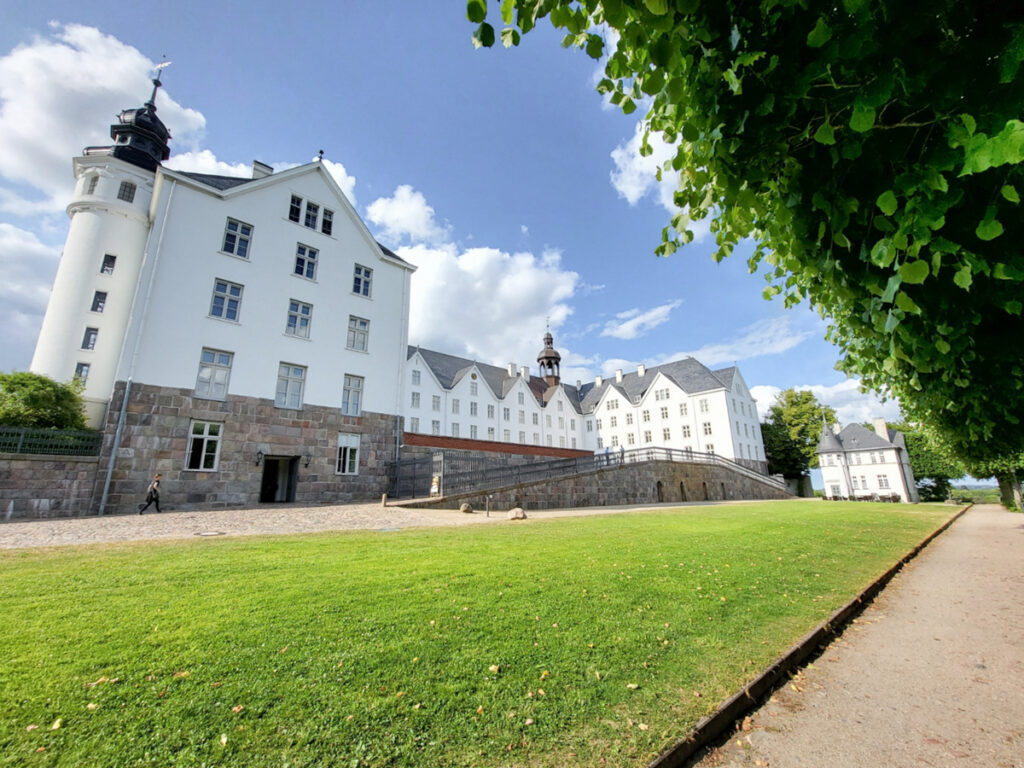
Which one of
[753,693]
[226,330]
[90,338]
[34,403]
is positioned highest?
[90,338]

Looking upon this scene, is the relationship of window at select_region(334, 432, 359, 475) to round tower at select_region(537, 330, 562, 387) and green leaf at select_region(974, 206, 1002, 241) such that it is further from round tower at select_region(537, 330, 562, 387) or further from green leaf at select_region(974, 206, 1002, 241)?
round tower at select_region(537, 330, 562, 387)

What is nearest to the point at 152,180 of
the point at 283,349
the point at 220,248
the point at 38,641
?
the point at 220,248

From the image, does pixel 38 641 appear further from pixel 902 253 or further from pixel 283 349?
pixel 283 349

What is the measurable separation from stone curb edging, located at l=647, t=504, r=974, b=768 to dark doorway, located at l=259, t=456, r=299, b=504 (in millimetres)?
21147

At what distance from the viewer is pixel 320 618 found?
14.8ft

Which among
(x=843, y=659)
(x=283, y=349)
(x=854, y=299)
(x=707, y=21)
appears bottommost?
(x=843, y=659)

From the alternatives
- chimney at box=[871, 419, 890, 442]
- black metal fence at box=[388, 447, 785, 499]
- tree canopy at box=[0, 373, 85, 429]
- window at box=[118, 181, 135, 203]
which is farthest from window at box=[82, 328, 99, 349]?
chimney at box=[871, 419, 890, 442]

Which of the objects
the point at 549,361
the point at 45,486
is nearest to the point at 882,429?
the point at 549,361

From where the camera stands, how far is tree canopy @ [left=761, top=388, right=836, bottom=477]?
60656mm

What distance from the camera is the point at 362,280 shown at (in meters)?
25.5

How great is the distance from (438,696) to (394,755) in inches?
25.7

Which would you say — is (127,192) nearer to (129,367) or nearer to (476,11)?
(129,367)

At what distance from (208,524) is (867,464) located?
75.6 metres

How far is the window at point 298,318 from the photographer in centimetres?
2206
